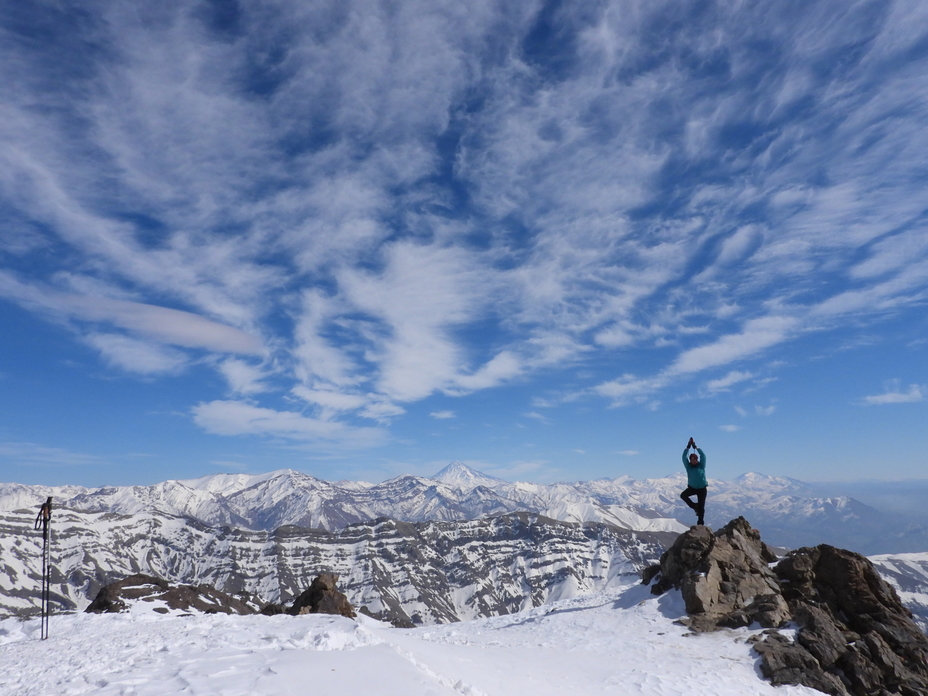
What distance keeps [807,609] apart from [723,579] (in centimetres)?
520

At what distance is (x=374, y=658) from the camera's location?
1606cm

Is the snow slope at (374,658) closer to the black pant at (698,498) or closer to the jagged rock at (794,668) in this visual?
the jagged rock at (794,668)

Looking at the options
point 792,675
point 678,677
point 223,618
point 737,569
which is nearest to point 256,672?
point 223,618

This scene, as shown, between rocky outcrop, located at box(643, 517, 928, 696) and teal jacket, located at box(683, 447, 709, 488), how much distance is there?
13.2 ft

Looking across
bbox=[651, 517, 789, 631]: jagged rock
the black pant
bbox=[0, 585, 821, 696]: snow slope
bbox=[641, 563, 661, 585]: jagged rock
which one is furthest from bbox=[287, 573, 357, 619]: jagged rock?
the black pant

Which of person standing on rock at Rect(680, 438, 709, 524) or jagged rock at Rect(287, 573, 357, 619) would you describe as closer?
person standing on rock at Rect(680, 438, 709, 524)

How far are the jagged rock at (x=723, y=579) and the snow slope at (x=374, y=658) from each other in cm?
124

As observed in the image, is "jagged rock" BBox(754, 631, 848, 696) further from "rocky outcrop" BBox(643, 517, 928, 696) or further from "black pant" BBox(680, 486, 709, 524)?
"black pant" BBox(680, 486, 709, 524)

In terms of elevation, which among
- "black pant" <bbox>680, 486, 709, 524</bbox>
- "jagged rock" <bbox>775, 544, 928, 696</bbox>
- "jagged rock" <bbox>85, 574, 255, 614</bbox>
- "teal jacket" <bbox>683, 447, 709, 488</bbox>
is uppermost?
"teal jacket" <bbox>683, 447, 709, 488</bbox>

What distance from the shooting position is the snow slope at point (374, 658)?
1397cm

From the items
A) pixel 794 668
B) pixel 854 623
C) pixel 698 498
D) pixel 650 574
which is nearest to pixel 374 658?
pixel 794 668

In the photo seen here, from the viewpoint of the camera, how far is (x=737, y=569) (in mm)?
30172

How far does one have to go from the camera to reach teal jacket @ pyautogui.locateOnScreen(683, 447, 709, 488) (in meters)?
29.1

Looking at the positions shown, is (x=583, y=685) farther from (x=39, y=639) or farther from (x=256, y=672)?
(x=39, y=639)
